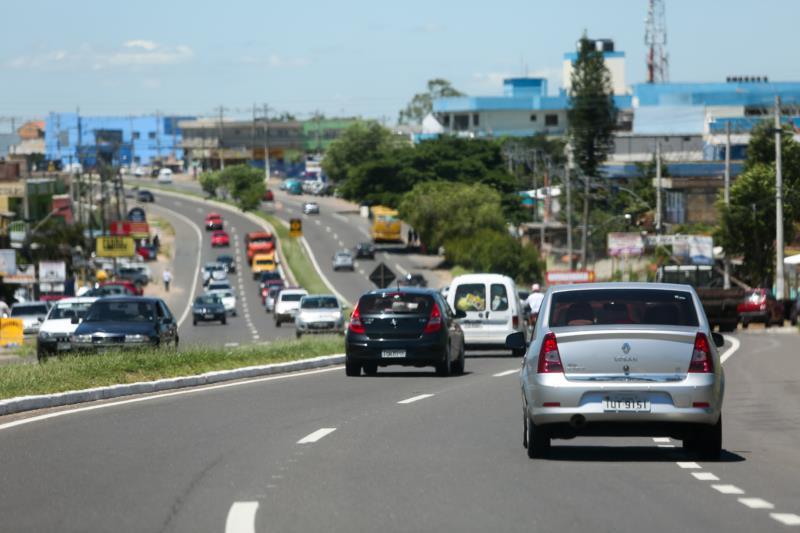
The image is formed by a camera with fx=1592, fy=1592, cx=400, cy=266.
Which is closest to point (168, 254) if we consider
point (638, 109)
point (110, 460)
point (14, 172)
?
point (14, 172)

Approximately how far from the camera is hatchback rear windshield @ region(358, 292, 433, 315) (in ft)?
93.5

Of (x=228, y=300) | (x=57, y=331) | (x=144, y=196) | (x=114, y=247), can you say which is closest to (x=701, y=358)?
(x=57, y=331)

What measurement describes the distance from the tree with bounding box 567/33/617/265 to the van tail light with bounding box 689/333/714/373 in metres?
96.8

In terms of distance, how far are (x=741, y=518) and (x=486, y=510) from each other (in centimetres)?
165

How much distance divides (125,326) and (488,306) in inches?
405

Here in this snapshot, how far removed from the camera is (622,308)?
14.2m

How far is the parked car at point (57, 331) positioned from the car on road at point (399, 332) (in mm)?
5836

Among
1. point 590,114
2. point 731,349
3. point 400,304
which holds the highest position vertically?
point 590,114

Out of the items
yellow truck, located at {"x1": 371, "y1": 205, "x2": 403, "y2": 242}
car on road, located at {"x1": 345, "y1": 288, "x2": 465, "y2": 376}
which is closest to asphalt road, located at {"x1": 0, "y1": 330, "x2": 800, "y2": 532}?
car on road, located at {"x1": 345, "y1": 288, "x2": 465, "y2": 376}

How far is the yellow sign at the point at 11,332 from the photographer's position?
4503 cm

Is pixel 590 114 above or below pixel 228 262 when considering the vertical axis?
above

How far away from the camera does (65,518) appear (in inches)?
404

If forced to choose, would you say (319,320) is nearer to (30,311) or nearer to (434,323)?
(30,311)

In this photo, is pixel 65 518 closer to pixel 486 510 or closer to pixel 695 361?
pixel 486 510
